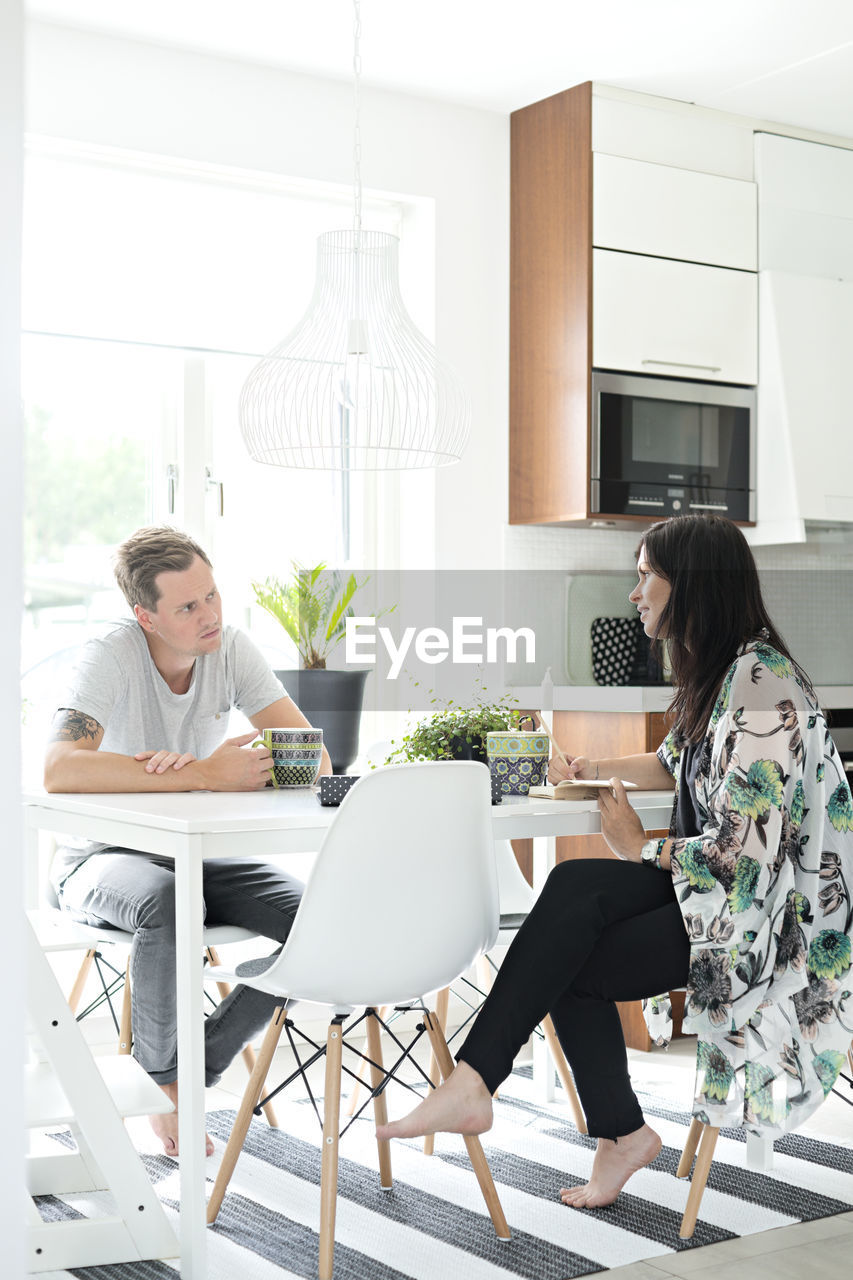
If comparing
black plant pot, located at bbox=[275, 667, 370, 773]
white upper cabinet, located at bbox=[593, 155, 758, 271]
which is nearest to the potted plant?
black plant pot, located at bbox=[275, 667, 370, 773]

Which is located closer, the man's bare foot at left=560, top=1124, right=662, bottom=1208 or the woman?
the woman

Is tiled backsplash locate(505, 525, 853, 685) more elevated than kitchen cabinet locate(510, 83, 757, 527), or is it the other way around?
kitchen cabinet locate(510, 83, 757, 527)

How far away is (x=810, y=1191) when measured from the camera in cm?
258

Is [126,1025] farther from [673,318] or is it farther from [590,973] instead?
[673,318]

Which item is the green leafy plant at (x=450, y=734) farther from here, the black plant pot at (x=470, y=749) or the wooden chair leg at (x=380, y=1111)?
the wooden chair leg at (x=380, y=1111)

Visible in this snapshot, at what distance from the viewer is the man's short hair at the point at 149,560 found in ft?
9.39

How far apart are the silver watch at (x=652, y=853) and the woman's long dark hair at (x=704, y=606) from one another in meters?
0.20

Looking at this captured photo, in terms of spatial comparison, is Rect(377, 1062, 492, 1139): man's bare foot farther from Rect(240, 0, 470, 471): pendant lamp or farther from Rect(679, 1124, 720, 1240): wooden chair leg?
Rect(240, 0, 470, 471): pendant lamp

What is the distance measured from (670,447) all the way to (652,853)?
1871 millimetres

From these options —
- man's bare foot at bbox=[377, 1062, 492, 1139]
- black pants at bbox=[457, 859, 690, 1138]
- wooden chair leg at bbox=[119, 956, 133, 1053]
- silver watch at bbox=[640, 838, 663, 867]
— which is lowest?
wooden chair leg at bbox=[119, 956, 133, 1053]

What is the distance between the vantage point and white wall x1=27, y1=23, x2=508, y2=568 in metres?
3.49

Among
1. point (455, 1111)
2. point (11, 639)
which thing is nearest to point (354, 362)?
point (455, 1111)

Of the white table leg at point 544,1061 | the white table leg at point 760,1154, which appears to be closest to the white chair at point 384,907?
the white table leg at point 760,1154

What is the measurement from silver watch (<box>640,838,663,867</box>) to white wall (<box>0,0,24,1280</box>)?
5.15ft
